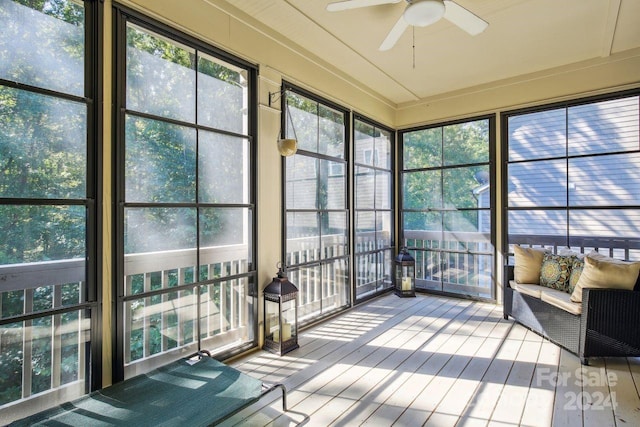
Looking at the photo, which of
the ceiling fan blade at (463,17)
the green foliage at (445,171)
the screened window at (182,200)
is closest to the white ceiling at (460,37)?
the ceiling fan blade at (463,17)

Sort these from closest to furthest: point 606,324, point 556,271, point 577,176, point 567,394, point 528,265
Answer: point 567,394, point 606,324, point 556,271, point 528,265, point 577,176

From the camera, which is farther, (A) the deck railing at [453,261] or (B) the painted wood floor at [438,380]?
(A) the deck railing at [453,261]

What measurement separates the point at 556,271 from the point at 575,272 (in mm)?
198

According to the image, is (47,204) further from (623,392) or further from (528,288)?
(528,288)

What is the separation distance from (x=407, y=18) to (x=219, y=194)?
1.99 m

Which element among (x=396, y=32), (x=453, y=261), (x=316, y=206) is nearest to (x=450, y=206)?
(x=453, y=261)

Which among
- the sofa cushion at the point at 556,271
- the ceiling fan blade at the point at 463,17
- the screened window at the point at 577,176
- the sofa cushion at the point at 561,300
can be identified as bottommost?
the sofa cushion at the point at 561,300

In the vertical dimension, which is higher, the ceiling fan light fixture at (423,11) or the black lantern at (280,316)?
the ceiling fan light fixture at (423,11)

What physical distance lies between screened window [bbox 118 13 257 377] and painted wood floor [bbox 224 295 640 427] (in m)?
0.61

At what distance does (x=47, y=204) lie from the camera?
1.97m

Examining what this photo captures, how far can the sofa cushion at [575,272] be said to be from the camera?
3320 millimetres

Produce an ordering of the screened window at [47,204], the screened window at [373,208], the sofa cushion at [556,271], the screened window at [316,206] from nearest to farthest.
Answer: the screened window at [47,204] → the sofa cushion at [556,271] → the screened window at [316,206] → the screened window at [373,208]

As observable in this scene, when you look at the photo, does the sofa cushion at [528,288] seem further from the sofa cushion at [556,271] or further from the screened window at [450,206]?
the screened window at [450,206]

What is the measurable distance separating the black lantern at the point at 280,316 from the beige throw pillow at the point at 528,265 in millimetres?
2688
